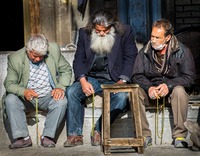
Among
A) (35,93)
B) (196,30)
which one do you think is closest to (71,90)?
(35,93)

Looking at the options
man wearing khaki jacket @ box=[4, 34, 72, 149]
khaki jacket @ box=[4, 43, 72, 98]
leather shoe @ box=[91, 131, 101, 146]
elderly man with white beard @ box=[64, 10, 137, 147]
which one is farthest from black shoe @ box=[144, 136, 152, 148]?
khaki jacket @ box=[4, 43, 72, 98]

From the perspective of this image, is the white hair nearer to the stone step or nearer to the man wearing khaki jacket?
the man wearing khaki jacket

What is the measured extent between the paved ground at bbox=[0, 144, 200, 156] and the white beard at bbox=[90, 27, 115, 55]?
109 centimetres

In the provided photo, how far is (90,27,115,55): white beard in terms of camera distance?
762 centimetres

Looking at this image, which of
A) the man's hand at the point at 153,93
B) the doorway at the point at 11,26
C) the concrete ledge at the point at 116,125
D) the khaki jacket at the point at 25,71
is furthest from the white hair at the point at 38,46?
the doorway at the point at 11,26

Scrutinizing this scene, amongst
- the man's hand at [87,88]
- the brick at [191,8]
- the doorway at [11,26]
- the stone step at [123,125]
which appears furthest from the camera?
the doorway at [11,26]

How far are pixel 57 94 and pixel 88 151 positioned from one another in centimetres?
72

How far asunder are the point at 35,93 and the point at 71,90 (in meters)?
0.40

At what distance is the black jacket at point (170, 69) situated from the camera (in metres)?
7.31

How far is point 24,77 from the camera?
7.57 m

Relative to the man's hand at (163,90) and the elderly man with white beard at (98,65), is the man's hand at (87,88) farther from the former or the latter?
the man's hand at (163,90)

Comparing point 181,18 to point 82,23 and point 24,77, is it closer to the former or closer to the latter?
point 82,23

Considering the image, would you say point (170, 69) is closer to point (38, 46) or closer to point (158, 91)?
point (158, 91)

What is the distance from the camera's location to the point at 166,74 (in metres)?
7.41
